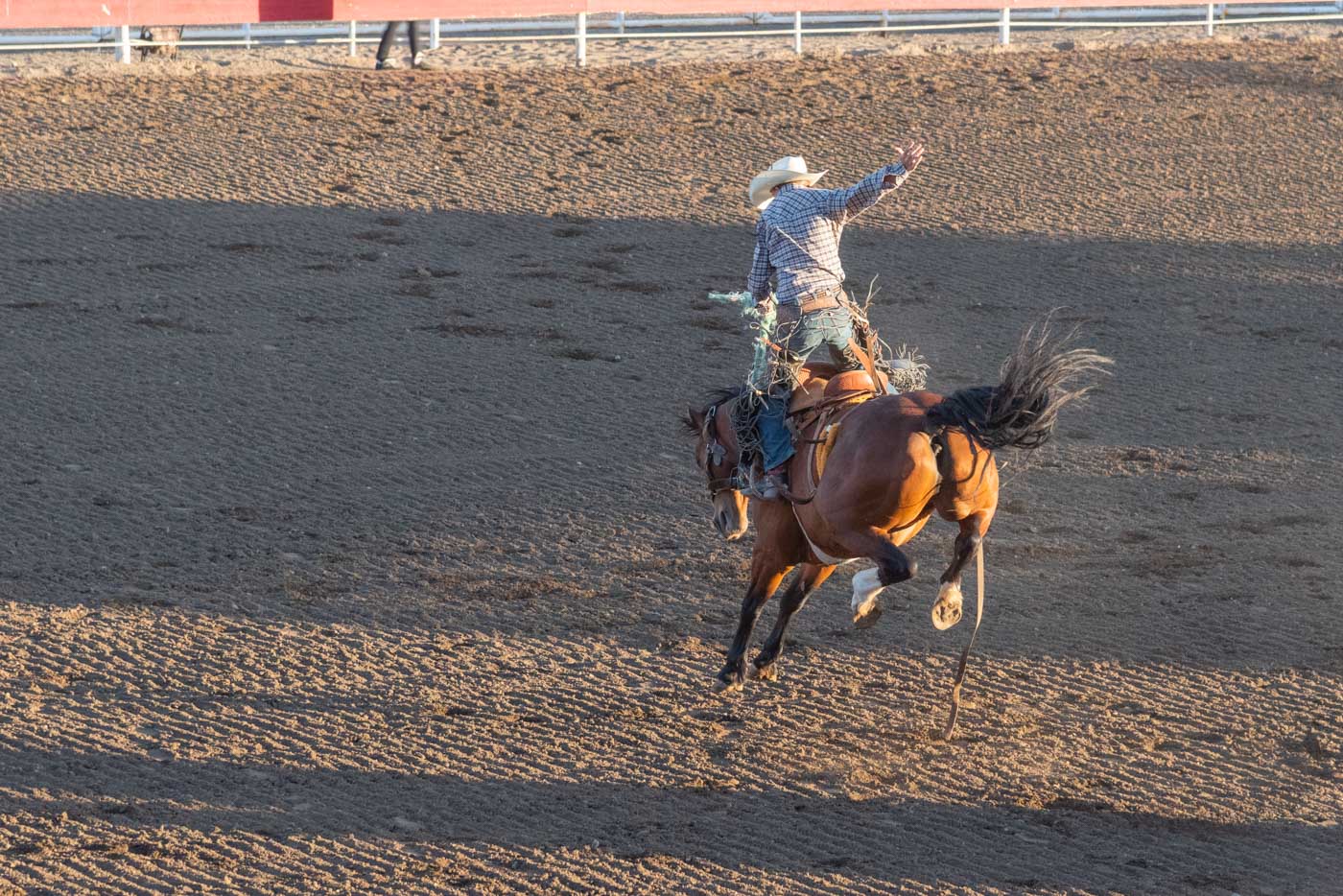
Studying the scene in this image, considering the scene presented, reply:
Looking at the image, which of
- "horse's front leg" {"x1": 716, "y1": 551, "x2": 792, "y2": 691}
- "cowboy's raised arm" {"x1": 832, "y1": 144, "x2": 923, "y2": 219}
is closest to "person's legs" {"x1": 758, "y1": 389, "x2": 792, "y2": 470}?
"horse's front leg" {"x1": 716, "y1": 551, "x2": 792, "y2": 691}

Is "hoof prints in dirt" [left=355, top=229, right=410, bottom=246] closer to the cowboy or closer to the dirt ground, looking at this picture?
the dirt ground

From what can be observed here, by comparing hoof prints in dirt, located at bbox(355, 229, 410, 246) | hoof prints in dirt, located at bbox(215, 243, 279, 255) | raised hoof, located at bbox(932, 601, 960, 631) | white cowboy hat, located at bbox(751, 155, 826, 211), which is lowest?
raised hoof, located at bbox(932, 601, 960, 631)

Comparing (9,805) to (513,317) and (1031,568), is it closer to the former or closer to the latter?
(1031,568)

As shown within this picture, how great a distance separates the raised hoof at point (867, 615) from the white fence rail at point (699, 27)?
11.3m

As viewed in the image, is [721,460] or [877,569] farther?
[721,460]

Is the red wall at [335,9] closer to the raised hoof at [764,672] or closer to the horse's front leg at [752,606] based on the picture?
the horse's front leg at [752,606]

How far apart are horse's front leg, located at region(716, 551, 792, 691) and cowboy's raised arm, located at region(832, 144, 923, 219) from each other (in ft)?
5.18

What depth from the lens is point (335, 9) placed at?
16.5 m

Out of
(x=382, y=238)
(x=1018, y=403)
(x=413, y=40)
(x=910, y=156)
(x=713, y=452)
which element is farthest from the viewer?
(x=413, y=40)

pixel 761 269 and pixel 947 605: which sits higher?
pixel 761 269

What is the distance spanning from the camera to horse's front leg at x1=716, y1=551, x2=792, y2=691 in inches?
295

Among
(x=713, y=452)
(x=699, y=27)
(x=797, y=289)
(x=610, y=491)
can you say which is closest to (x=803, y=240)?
(x=797, y=289)

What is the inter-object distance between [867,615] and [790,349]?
1248 mm

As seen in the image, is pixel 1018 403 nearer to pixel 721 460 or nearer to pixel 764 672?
pixel 721 460
